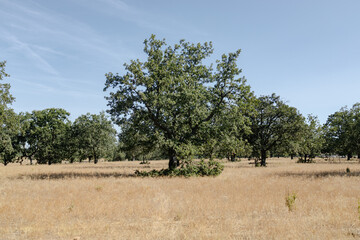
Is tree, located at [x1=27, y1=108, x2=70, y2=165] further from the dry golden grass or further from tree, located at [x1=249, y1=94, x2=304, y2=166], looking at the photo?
the dry golden grass

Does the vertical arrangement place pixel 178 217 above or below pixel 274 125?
below

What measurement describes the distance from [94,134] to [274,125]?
44.3m

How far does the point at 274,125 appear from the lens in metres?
48.6

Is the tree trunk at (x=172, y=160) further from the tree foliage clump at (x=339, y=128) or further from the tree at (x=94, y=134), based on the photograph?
the tree at (x=94, y=134)

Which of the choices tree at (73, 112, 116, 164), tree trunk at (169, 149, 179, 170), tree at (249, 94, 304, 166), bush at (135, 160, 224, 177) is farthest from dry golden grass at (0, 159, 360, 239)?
tree at (73, 112, 116, 164)

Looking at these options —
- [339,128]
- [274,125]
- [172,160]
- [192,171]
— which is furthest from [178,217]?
[339,128]

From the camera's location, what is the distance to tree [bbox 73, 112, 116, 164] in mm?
66062

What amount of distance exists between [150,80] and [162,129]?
5.34 metres

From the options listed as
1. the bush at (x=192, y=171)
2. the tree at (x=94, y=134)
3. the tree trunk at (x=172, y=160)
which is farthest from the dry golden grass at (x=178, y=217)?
the tree at (x=94, y=134)

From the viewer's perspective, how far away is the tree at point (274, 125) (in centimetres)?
4756

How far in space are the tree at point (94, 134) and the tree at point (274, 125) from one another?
38199 mm

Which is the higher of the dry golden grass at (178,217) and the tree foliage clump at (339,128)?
the tree foliage clump at (339,128)

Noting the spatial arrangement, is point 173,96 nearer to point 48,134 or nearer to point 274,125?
point 274,125

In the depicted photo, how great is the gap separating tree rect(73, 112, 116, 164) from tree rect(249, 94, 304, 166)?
38.2 metres
